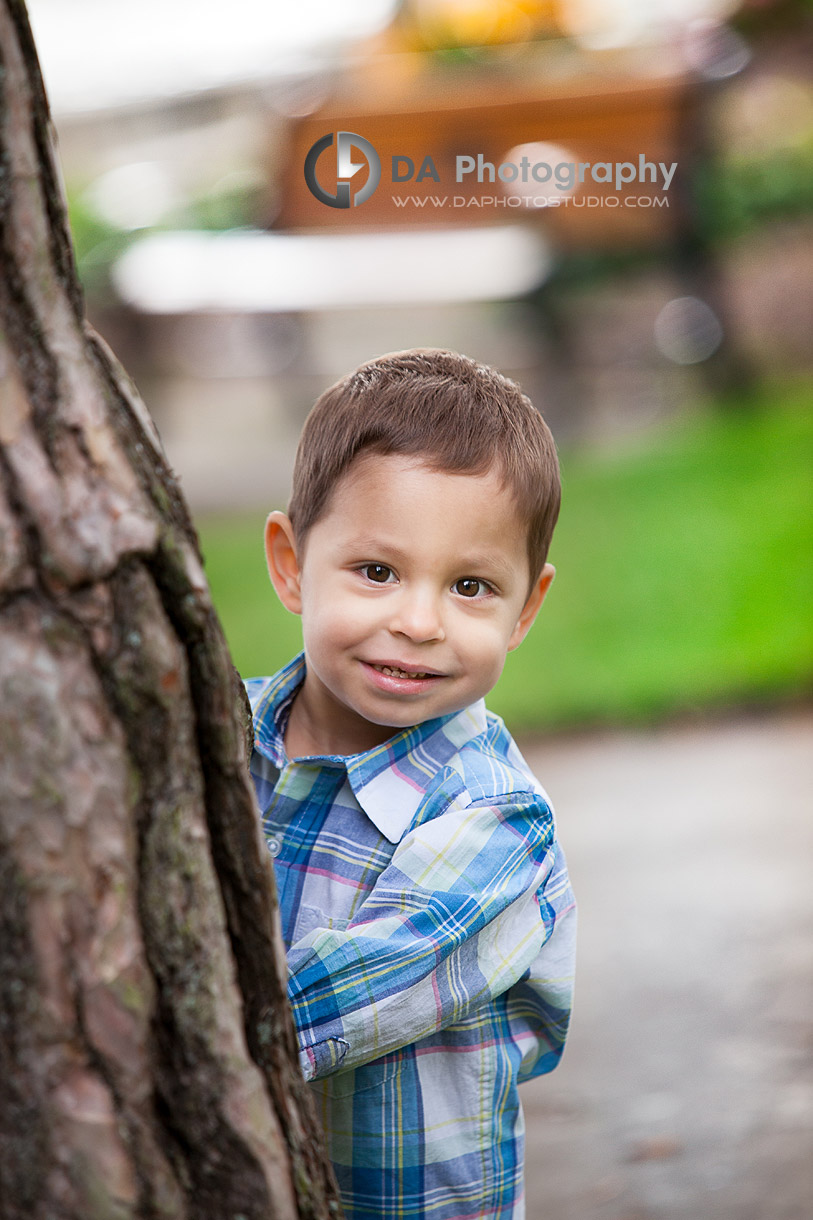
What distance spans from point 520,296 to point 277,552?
6257mm

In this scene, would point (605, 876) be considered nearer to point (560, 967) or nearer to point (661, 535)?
point (560, 967)

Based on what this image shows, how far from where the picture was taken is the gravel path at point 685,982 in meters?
2.27

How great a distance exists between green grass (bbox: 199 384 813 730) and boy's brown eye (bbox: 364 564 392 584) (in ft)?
9.85

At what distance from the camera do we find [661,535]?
5977 millimetres

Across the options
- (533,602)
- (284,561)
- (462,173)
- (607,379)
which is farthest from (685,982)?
(607,379)

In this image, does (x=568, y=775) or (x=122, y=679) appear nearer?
(x=122, y=679)

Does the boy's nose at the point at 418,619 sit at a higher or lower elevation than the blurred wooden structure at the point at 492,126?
lower

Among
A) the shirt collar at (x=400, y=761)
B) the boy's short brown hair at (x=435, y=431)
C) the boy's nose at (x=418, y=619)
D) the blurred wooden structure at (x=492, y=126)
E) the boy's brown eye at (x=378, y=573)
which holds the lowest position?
the shirt collar at (x=400, y=761)

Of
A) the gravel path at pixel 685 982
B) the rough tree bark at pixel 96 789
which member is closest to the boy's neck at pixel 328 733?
the rough tree bark at pixel 96 789

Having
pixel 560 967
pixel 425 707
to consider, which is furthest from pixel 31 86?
pixel 560 967

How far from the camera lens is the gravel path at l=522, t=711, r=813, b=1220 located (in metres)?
2.27

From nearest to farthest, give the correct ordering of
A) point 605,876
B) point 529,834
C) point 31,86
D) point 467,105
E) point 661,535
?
point 31,86
point 529,834
point 605,876
point 661,535
point 467,105

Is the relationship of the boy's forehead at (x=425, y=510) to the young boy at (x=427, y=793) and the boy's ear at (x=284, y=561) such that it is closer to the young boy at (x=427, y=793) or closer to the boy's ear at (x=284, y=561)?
the young boy at (x=427, y=793)

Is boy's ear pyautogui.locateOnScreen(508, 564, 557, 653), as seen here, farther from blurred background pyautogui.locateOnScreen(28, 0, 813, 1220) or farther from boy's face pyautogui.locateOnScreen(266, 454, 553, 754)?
blurred background pyautogui.locateOnScreen(28, 0, 813, 1220)
